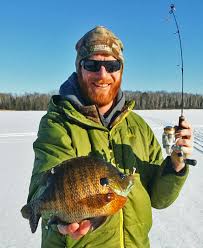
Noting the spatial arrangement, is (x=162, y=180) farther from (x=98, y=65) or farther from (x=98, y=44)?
(x=98, y=44)

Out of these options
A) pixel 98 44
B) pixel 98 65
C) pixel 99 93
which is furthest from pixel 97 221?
pixel 98 44

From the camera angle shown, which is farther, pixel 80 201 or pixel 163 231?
pixel 163 231

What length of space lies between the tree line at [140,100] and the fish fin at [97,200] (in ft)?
190

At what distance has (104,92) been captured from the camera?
228 centimetres

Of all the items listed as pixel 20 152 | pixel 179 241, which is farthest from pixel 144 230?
pixel 20 152

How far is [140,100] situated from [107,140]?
70.7 metres

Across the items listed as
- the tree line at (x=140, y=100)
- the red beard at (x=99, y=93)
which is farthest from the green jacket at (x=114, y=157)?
the tree line at (x=140, y=100)

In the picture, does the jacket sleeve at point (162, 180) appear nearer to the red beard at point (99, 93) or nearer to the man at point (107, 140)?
the man at point (107, 140)

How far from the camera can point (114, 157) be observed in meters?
2.20

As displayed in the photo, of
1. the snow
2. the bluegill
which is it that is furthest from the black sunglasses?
the snow

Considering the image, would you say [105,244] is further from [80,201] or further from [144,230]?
[80,201]

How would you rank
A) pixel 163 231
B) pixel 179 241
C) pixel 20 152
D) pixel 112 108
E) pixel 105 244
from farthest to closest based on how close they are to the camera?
pixel 20 152, pixel 163 231, pixel 179 241, pixel 112 108, pixel 105 244

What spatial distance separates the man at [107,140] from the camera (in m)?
2.08

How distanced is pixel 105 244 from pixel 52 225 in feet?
1.43
